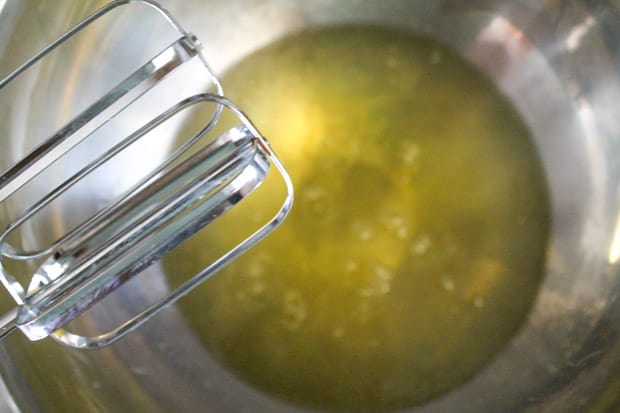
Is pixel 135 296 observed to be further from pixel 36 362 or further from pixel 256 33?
pixel 256 33

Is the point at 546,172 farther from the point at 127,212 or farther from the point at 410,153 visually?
the point at 127,212

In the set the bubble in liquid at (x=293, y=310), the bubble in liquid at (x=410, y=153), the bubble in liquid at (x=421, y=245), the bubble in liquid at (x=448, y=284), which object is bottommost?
the bubble in liquid at (x=448, y=284)

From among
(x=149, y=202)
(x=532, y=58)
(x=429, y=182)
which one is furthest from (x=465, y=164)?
(x=149, y=202)

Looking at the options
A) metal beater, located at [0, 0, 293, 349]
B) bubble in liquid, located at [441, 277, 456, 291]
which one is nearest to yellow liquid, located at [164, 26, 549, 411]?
bubble in liquid, located at [441, 277, 456, 291]

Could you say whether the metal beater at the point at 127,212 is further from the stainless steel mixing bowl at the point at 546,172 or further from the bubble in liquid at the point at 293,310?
the bubble in liquid at the point at 293,310

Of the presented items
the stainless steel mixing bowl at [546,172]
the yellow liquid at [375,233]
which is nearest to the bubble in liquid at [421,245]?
the yellow liquid at [375,233]

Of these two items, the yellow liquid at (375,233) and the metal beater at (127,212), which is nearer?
the metal beater at (127,212)
